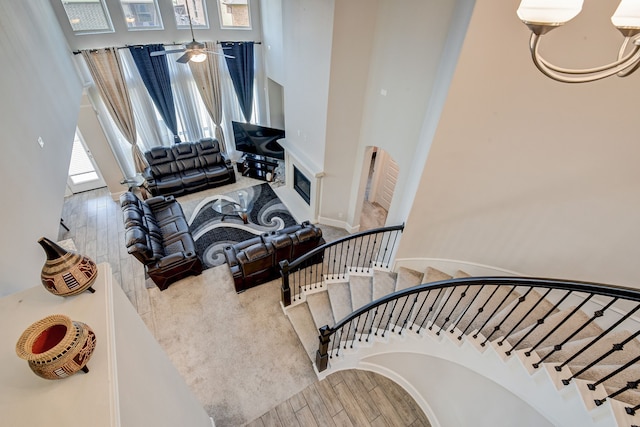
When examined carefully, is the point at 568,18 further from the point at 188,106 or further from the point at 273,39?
the point at 188,106

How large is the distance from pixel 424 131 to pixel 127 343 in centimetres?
351

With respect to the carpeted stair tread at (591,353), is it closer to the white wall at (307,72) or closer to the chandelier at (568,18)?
the chandelier at (568,18)

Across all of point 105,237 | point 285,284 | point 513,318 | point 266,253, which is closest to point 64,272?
point 285,284

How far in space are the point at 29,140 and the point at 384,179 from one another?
6.14 metres

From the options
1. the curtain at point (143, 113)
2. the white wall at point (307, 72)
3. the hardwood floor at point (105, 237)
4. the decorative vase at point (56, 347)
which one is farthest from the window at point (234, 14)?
the decorative vase at point (56, 347)

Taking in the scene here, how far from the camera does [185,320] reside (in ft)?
14.9

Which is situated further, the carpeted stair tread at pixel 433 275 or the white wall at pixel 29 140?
the carpeted stair tread at pixel 433 275

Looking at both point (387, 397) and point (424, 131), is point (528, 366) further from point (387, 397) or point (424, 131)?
point (424, 131)

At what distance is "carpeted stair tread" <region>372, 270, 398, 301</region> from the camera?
4059 mm

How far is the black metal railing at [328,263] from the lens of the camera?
4152 millimetres

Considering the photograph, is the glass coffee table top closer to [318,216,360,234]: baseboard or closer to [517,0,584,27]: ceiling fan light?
[318,216,360,234]: baseboard

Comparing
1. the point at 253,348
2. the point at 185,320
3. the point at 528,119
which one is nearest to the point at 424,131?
Result: the point at 528,119

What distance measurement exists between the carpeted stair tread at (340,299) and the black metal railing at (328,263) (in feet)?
0.53

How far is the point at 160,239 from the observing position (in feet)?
17.9
